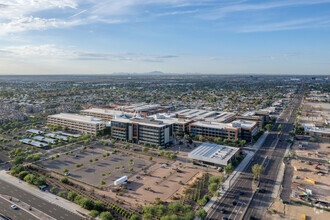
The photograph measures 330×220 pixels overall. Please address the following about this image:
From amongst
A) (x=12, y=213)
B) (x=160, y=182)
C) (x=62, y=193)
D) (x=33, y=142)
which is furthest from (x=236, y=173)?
(x=33, y=142)

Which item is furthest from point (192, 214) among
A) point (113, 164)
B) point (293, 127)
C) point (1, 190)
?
point (293, 127)

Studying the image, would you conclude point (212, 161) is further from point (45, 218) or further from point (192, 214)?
point (45, 218)

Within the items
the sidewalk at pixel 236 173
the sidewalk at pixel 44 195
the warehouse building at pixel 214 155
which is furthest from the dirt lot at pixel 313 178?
the sidewalk at pixel 44 195

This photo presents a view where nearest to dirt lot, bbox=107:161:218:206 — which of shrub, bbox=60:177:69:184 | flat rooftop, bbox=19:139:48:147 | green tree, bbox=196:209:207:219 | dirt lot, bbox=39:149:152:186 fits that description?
dirt lot, bbox=39:149:152:186

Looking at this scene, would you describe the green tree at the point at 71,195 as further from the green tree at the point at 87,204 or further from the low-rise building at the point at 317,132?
the low-rise building at the point at 317,132

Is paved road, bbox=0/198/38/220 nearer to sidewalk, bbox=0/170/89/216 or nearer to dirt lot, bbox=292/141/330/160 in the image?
sidewalk, bbox=0/170/89/216

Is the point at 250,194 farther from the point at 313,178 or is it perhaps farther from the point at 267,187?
the point at 313,178
